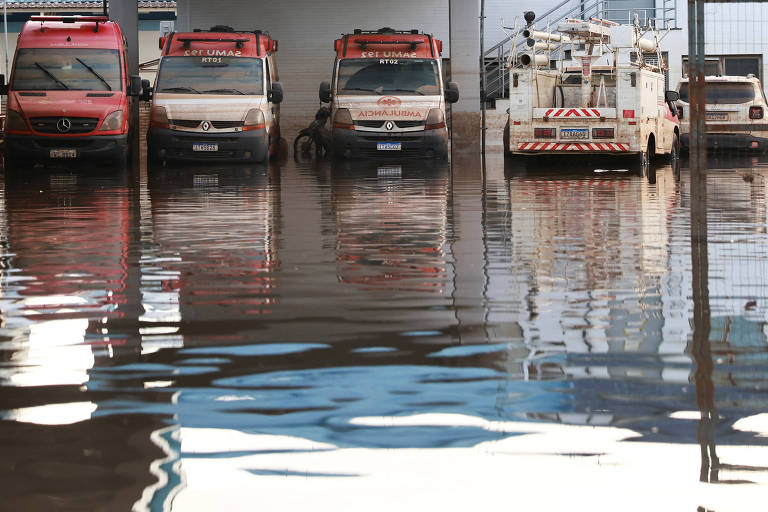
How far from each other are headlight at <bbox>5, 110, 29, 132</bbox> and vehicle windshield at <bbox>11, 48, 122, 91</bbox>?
1.86 ft

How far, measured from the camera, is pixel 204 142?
1016 inches

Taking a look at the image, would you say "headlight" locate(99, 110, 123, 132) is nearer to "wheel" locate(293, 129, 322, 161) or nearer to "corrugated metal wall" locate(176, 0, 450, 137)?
"wheel" locate(293, 129, 322, 161)

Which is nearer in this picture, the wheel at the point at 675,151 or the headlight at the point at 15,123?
the headlight at the point at 15,123

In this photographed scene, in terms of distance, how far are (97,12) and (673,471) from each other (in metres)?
53.8

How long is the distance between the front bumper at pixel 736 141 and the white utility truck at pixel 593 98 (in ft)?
7.02

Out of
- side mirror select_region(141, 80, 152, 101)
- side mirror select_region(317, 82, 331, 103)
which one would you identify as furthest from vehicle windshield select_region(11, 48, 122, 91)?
side mirror select_region(317, 82, 331, 103)

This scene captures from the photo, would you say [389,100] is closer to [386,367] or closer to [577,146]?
[577,146]

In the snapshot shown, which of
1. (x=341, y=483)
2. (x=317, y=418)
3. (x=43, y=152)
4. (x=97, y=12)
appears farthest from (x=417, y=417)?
(x=97, y=12)

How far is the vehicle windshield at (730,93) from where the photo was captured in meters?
29.5

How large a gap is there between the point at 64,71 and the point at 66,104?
74 centimetres

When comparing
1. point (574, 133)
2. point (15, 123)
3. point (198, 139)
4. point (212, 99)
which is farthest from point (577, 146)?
point (15, 123)

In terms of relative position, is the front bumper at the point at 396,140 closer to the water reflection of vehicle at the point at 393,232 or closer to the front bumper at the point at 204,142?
the front bumper at the point at 204,142

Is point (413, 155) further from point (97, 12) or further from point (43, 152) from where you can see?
point (97, 12)

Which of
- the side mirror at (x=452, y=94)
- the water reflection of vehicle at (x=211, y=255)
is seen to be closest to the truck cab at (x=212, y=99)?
the side mirror at (x=452, y=94)
